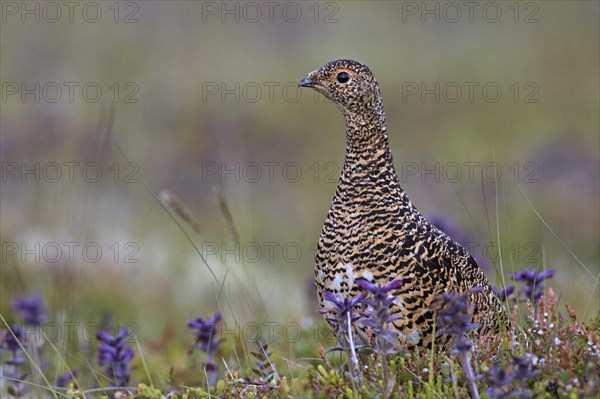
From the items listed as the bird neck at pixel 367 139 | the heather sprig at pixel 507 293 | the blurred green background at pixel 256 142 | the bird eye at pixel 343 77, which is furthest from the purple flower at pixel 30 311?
the heather sprig at pixel 507 293

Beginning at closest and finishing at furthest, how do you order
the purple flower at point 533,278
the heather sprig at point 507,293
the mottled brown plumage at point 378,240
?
the mottled brown plumage at point 378,240, the heather sprig at point 507,293, the purple flower at point 533,278

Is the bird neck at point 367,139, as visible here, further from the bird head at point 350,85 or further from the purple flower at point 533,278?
the purple flower at point 533,278

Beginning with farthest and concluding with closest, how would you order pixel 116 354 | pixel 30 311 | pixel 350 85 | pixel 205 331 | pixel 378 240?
pixel 30 311, pixel 205 331, pixel 116 354, pixel 350 85, pixel 378 240

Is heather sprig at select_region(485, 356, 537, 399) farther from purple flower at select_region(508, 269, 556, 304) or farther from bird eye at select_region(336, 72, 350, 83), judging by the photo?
bird eye at select_region(336, 72, 350, 83)

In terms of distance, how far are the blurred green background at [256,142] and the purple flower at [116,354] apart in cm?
60

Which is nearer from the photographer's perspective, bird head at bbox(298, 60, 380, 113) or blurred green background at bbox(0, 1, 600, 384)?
bird head at bbox(298, 60, 380, 113)

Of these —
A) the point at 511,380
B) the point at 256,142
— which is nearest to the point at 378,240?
the point at 511,380

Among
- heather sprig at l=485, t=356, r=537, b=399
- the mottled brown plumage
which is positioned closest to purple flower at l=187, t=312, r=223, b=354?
the mottled brown plumage

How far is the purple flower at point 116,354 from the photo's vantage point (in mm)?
4184

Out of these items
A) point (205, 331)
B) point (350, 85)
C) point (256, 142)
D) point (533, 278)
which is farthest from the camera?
point (256, 142)

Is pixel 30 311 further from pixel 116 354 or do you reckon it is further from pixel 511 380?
pixel 511 380

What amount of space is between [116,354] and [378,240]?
142 centimetres

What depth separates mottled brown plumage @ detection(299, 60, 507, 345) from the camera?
3.62 metres

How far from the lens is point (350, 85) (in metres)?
4.11
